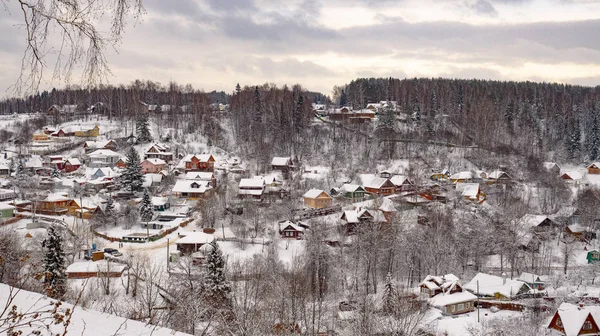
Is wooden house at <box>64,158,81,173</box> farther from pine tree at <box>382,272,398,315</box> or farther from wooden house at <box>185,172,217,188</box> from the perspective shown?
pine tree at <box>382,272,398,315</box>

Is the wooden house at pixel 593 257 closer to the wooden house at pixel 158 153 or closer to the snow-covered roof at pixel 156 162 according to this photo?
the snow-covered roof at pixel 156 162

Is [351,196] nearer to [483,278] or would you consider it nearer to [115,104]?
[483,278]

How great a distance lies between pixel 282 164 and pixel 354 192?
941 centimetres

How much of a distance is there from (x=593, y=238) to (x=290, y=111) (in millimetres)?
34837

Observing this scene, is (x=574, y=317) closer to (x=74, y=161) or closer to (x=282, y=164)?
(x=282, y=164)

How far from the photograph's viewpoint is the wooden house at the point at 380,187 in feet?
130

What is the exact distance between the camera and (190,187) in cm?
3728

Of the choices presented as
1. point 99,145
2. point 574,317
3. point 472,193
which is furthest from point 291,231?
point 99,145

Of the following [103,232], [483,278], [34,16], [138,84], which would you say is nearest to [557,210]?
[483,278]

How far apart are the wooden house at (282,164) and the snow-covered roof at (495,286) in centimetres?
→ 2279

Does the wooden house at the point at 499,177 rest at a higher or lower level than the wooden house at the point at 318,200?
higher

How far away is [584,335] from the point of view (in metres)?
18.6

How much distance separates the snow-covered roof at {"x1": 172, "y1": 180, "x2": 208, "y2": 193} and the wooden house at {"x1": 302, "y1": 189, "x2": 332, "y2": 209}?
8679 mm

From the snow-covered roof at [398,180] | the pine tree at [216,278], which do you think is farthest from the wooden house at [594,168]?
the pine tree at [216,278]
